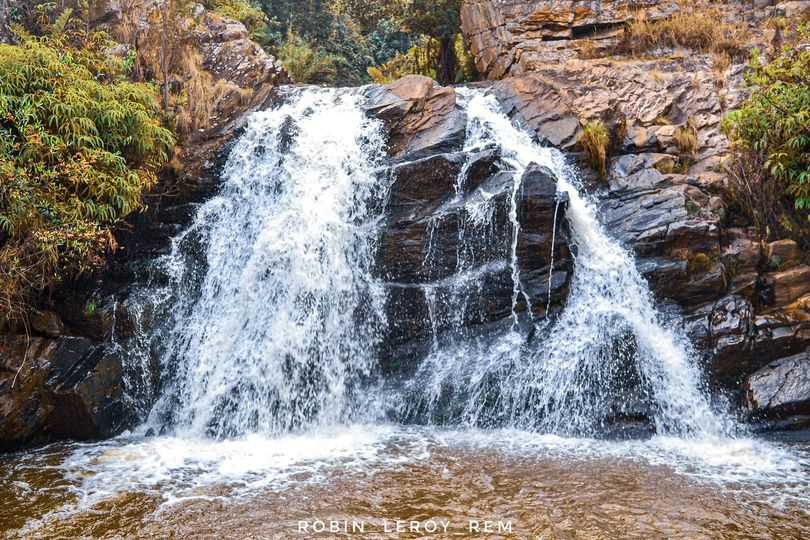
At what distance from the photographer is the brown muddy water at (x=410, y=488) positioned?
5293mm

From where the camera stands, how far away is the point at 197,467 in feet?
22.2

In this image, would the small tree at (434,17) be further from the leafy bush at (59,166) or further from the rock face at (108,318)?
the leafy bush at (59,166)

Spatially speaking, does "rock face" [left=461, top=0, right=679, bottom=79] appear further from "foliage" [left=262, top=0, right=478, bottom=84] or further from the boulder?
the boulder

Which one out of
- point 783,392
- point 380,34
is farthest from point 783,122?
point 380,34

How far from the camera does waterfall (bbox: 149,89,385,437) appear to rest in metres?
8.38

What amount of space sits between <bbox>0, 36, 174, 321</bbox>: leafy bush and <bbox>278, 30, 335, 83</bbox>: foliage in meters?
7.31

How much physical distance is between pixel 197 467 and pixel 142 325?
2.94 meters

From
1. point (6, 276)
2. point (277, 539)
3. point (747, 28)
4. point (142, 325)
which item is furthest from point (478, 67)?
point (277, 539)

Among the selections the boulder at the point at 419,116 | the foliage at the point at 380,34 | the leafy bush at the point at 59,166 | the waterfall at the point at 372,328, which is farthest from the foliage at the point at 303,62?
the leafy bush at the point at 59,166

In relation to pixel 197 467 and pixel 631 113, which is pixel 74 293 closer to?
pixel 197 467

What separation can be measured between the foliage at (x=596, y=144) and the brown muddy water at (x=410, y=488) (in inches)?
196

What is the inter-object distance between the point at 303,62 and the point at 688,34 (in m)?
9.99

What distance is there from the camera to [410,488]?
6023 mm

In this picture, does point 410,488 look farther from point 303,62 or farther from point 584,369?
point 303,62
